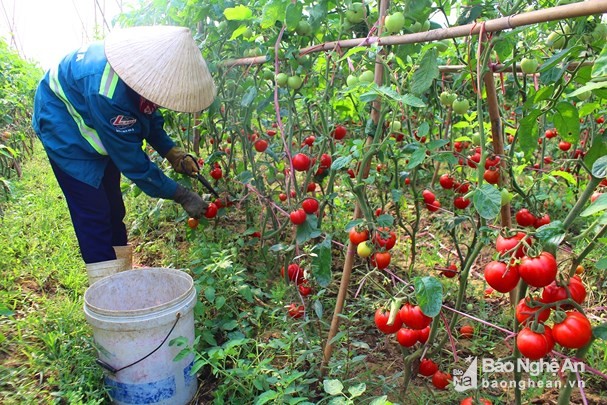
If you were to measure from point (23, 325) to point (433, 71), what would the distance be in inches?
83.3

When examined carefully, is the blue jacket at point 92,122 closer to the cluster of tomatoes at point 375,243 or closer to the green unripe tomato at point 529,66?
the cluster of tomatoes at point 375,243

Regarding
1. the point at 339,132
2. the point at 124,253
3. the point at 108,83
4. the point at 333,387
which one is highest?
the point at 108,83

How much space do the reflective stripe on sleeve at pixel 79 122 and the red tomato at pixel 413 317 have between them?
1.59m

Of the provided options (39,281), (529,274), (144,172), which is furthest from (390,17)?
(39,281)

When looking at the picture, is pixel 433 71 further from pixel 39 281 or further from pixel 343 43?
pixel 39 281

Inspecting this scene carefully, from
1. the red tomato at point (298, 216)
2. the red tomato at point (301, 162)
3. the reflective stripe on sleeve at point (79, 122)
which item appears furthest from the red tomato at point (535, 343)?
the reflective stripe on sleeve at point (79, 122)

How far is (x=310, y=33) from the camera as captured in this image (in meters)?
1.96

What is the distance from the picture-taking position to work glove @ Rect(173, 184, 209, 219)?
2347 mm

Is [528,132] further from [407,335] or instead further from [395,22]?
A: [407,335]

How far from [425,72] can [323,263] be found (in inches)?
29.6

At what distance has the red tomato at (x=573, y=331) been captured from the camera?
3.42ft

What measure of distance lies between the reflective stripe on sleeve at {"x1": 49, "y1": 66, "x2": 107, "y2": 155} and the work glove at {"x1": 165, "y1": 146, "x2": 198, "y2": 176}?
44cm

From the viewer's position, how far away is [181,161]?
2.56 meters

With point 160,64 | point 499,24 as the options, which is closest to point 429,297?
point 499,24
